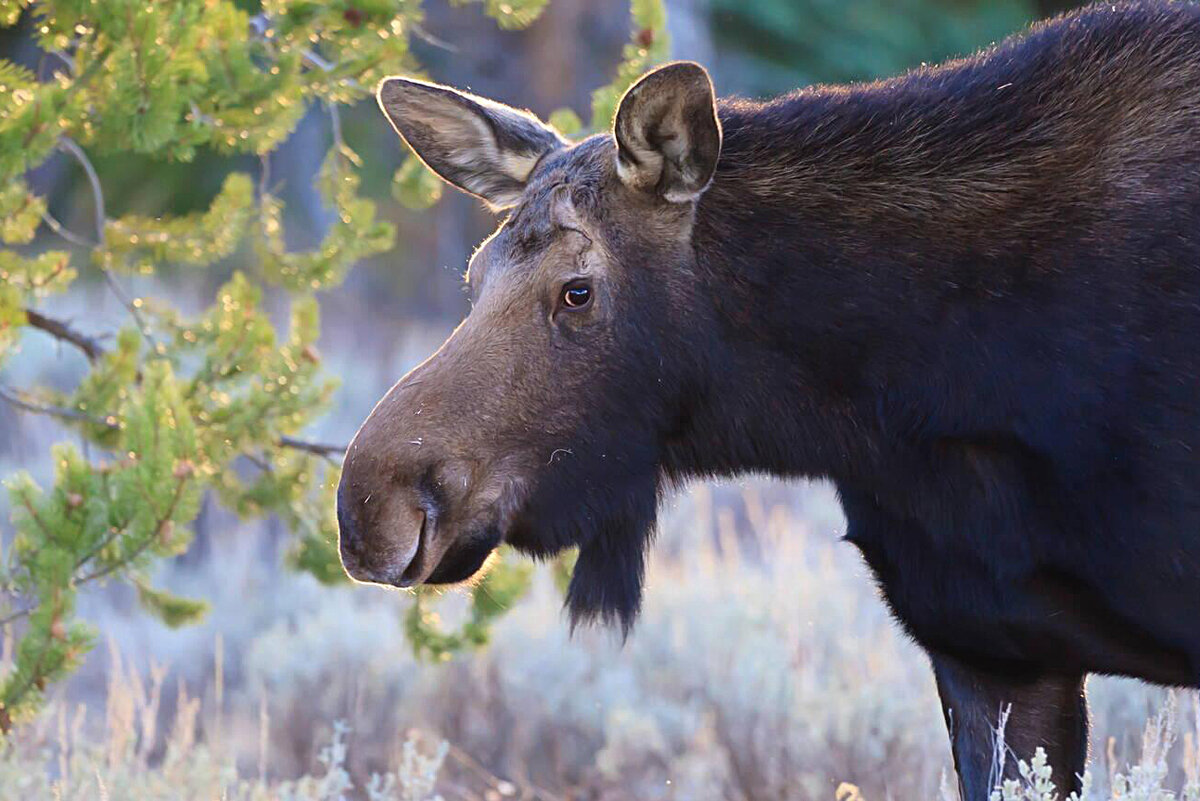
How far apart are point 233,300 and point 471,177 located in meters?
1.17

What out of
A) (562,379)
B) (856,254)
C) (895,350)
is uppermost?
(856,254)

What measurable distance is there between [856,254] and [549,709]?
127 inches

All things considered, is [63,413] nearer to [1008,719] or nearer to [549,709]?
[549,709]

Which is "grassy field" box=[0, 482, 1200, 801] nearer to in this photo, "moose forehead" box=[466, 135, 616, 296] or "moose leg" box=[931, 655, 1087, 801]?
"moose leg" box=[931, 655, 1087, 801]

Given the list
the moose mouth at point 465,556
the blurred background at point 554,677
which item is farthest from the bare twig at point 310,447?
the moose mouth at point 465,556

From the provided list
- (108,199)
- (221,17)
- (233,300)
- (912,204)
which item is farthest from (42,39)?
(108,199)

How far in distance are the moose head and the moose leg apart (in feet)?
2.62

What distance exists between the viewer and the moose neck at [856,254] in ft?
11.4

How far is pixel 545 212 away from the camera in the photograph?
11.9ft

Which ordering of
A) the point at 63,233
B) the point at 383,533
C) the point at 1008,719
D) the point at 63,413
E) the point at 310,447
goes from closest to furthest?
the point at 383,533, the point at 1008,719, the point at 63,413, the point at 63,233, the point at 310,447

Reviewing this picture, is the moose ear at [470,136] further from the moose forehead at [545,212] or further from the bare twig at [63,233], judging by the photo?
the bare twig at [63,233]

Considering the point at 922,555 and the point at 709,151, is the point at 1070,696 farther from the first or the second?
the point at 709,151

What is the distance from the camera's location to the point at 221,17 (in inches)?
178

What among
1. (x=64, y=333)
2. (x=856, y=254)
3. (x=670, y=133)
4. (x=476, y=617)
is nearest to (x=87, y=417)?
(x=64, y=333)
